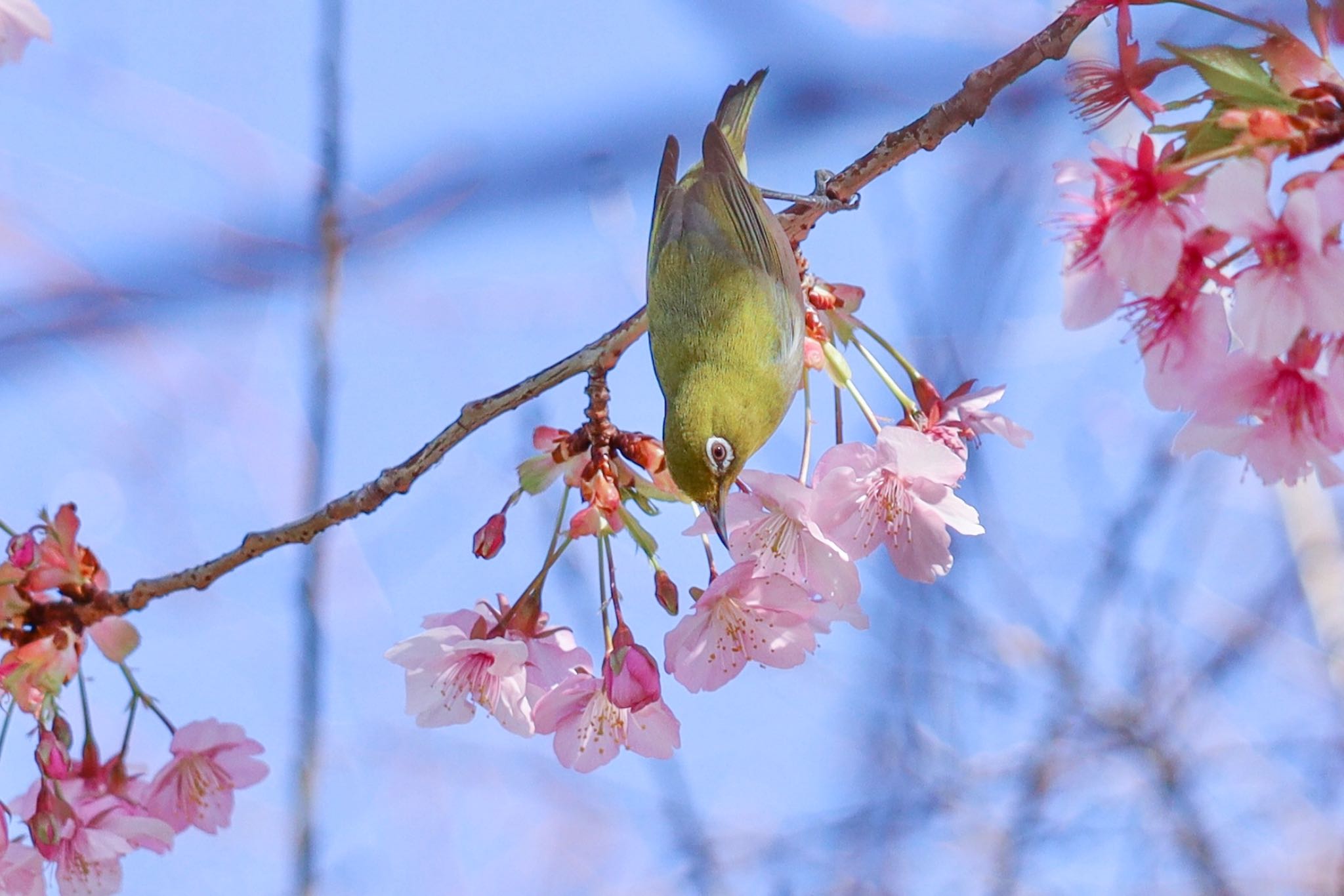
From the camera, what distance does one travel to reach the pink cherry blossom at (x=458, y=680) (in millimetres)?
2410

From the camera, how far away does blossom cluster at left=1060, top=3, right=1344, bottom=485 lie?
5.04 ft

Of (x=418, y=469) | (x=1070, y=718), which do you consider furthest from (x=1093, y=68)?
(x=1070, y=718)

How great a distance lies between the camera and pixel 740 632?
2387 mm

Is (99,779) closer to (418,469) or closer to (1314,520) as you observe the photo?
(418,469)

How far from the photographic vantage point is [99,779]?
9.25 ft

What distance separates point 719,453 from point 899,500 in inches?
32.1

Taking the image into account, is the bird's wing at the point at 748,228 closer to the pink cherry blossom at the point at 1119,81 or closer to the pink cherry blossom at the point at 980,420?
the pink cherry blossom at the point at 980,420

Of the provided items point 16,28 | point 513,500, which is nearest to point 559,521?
point 513,500

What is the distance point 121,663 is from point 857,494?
1.60m

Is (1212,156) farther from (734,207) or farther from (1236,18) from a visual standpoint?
(734,207)

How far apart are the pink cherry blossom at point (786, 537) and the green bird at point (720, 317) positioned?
0.56 metres

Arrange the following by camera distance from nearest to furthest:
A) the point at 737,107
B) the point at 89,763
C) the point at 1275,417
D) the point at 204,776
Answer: the point at 1275,417, the point at 89,763, the point at 204,776, the point at 737,107

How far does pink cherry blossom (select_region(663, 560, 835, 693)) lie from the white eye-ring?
2.35ft

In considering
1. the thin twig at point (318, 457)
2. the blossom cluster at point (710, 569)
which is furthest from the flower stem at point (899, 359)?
the thin twig at point (318, 457)
